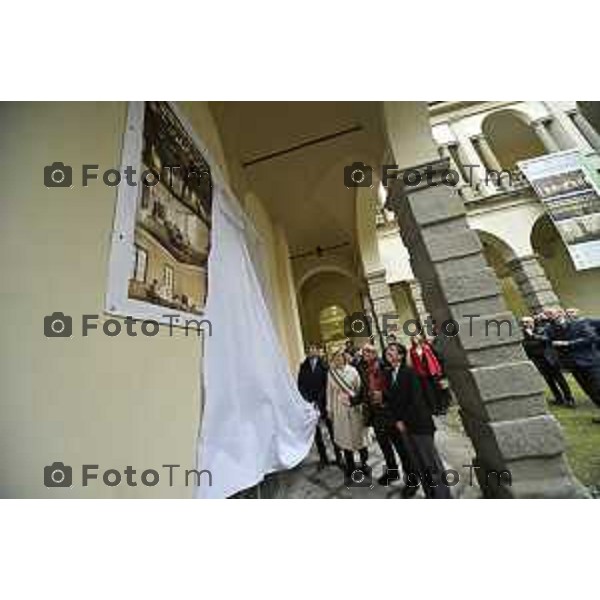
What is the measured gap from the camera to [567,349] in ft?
15.6

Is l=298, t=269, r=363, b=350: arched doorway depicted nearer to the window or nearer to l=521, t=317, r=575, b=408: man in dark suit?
l=521, t=317, r=575, b=408: man in dark suit

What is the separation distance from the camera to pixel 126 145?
69.9 inches

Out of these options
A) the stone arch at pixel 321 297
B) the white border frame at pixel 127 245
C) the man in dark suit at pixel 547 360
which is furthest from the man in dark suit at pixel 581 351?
the stone arch at pixel 321 297

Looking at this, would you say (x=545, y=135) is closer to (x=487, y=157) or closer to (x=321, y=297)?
(x=487, y=157)

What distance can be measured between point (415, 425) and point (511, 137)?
539 inches

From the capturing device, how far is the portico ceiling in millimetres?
3748

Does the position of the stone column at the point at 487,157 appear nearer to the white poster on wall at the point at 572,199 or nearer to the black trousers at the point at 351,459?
the white poster on wall at the point at 572,199

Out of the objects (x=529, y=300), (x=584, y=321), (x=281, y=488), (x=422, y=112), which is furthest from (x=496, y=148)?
(x=281, y=488)

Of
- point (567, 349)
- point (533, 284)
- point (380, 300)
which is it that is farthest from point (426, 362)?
point (533, 284)

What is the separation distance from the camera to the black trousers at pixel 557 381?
18.2 ft

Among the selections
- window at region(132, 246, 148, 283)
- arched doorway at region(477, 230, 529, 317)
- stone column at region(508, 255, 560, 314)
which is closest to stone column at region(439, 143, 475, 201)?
arched doorway at region(477, 230, 529, 317)

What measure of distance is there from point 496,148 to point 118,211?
48.8 ft

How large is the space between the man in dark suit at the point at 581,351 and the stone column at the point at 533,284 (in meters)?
6.31

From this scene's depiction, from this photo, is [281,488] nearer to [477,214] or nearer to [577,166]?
[477,214]
